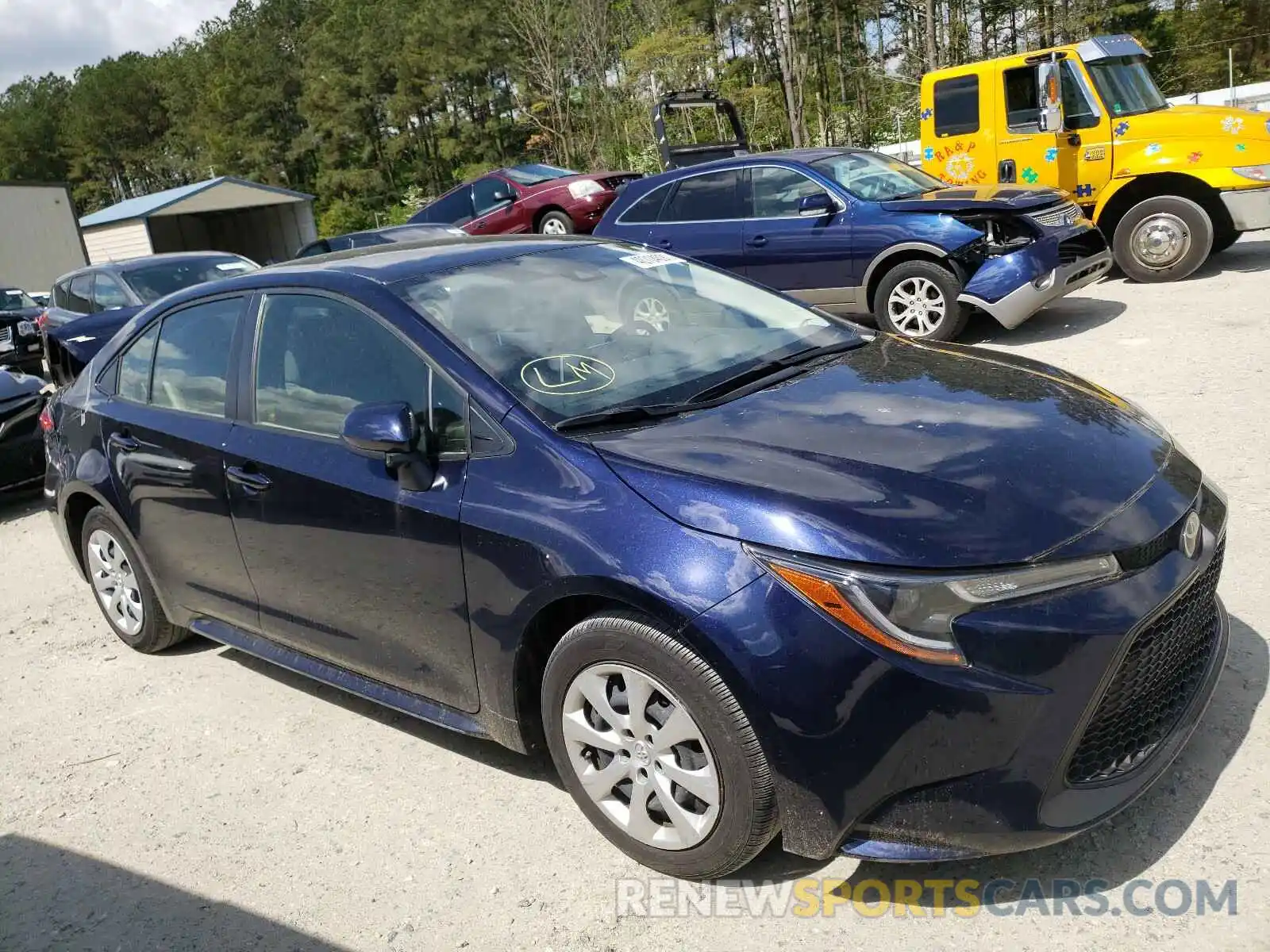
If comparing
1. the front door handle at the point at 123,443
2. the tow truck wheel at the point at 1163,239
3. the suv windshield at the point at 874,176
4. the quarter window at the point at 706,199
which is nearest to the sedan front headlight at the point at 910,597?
the front door handle at the point at 123,443

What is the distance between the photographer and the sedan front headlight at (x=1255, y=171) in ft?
29.7

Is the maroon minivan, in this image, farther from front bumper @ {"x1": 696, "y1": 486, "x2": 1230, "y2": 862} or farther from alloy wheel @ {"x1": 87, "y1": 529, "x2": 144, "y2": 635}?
front bumper @ {"x1": 696, "y1": 486, "x2": 1230, "y2": 862}

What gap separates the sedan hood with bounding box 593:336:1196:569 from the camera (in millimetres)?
2367

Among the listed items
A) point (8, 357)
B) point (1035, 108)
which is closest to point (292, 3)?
point (8, 357)

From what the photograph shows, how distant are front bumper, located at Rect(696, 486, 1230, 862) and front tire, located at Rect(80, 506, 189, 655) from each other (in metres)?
3.05

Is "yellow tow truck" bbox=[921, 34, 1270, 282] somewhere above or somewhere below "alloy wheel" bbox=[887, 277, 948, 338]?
above

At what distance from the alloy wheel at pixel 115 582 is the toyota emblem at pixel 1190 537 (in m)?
3.98

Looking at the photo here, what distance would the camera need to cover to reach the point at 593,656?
8.67 feet

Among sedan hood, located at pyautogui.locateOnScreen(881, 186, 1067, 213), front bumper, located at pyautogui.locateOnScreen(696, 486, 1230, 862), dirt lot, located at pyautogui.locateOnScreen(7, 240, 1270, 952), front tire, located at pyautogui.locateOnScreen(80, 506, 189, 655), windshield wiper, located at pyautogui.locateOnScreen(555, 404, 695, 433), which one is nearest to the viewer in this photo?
front bumper, located at pyautogui.locateOnScreen(696, 486, 1230, 862)

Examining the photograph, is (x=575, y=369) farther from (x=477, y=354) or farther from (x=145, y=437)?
(x=145, y=437)

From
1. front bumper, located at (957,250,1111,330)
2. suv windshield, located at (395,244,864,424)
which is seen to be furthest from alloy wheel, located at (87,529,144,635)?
front bumper, located at (957,250,1111,330)

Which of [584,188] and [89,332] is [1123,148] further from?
[89,332]

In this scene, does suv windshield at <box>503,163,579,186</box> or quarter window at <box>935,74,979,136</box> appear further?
suv windshield at <box>503,163,579,186</box>

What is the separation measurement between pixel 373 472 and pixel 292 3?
74860mm
